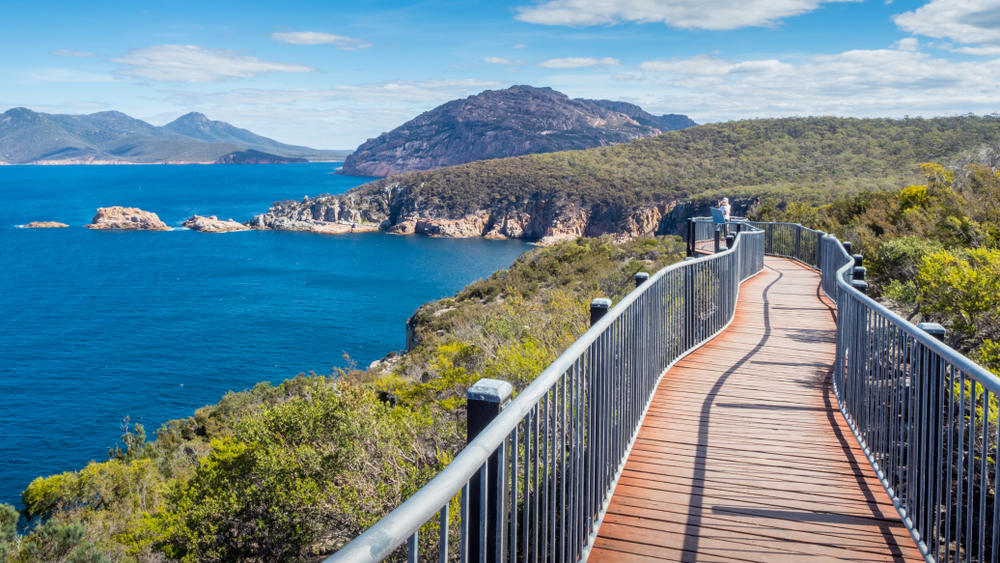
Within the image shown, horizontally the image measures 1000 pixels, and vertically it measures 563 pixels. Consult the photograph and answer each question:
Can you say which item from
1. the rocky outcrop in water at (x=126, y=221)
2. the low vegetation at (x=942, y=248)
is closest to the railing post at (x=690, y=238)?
the low vegetation at (x=942, y=248)

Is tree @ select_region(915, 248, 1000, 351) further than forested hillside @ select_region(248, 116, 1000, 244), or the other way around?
forested hillside @ select_region(248, 116, 1000, 244)

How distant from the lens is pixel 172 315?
4759cm

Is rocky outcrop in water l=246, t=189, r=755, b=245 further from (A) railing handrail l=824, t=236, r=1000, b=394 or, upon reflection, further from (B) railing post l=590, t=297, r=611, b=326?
(A) railing handrail l=824, t=236, r=1000, b=394

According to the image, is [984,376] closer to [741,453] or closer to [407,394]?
[741,453]

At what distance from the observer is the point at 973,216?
11.7 metres

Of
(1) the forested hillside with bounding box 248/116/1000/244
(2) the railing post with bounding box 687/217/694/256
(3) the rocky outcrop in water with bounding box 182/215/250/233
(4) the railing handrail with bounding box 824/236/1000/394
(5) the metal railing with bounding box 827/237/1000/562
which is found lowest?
(5) the metal railing with bounding box 827/237/1000/562

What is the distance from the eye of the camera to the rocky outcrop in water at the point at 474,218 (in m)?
76.9

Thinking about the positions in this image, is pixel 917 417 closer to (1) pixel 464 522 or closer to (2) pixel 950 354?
(2) pixel 950 354

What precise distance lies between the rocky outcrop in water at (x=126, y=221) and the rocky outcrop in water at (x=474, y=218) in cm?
1445

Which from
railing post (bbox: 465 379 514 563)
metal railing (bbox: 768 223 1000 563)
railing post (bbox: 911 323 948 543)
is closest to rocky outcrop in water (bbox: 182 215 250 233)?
metal railing (bbox: 768 223 1000 563)

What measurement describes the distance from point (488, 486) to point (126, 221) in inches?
4452

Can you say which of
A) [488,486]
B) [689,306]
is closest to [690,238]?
[689,306]

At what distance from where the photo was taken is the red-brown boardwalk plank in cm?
292

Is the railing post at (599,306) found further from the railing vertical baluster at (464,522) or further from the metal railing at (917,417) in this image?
the railing vertical baluster at (464,522)
